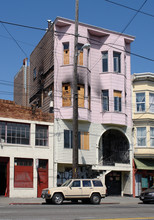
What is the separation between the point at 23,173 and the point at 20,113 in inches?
179

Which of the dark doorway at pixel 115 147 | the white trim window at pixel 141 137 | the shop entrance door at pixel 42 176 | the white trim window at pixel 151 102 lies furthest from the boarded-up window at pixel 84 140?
the white trim window at pixel 151 102

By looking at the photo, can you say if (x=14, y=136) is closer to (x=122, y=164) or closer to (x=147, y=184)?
(x=122, y=164)

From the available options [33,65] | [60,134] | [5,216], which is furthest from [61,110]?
[5,216]

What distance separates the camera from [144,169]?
32281 millimetres

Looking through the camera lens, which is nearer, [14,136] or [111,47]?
[14,136]

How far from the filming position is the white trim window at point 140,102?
33000mm

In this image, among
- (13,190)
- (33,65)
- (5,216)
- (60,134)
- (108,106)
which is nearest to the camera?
(5,216)

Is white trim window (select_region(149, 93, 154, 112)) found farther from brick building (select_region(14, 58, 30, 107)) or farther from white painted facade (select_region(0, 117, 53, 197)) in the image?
brick building (select_region(14, 58, 30, 107))

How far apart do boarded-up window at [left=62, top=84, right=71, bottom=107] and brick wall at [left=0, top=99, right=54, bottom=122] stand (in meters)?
1.54

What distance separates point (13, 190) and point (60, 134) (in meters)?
5.68

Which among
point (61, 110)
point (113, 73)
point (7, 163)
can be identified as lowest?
point (7, 163)

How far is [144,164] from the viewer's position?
3241 centimetres

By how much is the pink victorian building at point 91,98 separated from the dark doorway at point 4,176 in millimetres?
3627

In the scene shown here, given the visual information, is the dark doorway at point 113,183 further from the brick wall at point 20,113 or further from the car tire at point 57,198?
the car tire at point 57,198
